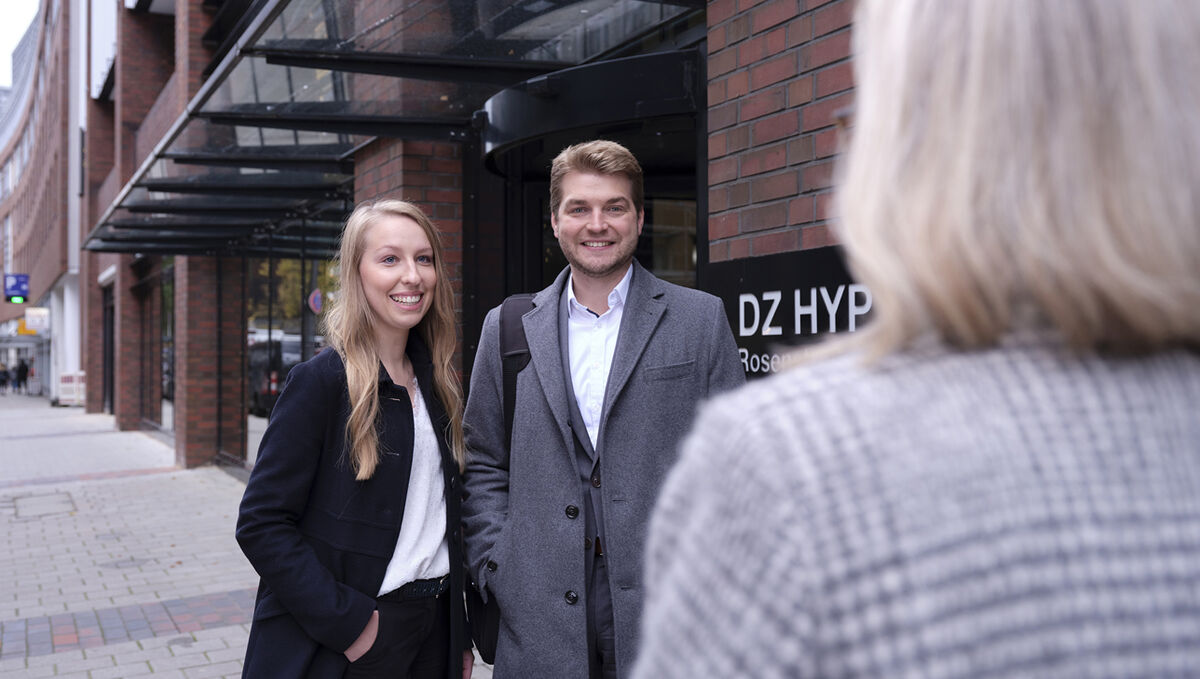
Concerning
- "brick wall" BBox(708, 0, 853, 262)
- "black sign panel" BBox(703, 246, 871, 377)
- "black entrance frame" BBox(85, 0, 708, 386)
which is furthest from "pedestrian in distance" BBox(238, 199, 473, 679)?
"black entrance frame" BBox(85, 0, 708, 386)

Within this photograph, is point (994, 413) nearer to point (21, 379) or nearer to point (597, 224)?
point (597, 224)

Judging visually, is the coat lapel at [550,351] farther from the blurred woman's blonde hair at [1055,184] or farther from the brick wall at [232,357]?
the brick wall at [232,357]

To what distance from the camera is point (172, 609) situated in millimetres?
5844

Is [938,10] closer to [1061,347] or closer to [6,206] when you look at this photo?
[1061,347]

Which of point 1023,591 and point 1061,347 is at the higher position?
point 1061,347

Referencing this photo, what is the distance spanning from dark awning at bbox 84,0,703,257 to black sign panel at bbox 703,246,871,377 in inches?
54.2

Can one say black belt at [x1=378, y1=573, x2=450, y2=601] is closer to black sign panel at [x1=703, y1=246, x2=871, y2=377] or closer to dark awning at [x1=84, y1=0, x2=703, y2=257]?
black sign panel at [x1=703, y1=246, x2=871, y2=377]

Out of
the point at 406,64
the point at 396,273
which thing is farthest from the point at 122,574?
the point at 396,273

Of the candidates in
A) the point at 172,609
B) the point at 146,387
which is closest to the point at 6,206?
the point at 146,387

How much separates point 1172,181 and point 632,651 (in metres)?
1.88

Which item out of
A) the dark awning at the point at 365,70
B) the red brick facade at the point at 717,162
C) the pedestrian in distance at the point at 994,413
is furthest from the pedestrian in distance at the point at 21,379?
the pedestrian in distance at the point at 994,413

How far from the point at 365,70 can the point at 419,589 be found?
3402 mm

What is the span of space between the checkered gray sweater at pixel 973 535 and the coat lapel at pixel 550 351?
Result: 1767 mm

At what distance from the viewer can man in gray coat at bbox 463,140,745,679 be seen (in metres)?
2.38
